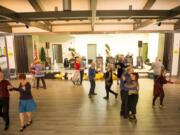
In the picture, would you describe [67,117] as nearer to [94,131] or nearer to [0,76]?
[94,131]

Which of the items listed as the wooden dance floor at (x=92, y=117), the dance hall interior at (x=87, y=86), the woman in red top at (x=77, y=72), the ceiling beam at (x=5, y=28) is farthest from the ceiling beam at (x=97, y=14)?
the ceiling beam at (x=5, y=28)

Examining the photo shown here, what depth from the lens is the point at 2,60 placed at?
9180 millimetres

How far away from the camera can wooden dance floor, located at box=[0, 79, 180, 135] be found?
3.98 meters

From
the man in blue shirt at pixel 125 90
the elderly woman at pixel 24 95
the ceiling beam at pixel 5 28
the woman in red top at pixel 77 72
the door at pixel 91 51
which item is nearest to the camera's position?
the elderly woman at pixel 24 95

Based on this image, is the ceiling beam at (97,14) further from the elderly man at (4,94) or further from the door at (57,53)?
the door at (57,53)

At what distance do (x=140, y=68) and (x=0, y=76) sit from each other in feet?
36.3

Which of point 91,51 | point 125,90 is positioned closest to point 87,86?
point 125,90

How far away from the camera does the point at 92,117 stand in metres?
4.64

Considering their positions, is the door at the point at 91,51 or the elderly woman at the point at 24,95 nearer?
the elderly woman at the point at 24,95

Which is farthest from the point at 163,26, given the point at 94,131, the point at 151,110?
the point at 94,131

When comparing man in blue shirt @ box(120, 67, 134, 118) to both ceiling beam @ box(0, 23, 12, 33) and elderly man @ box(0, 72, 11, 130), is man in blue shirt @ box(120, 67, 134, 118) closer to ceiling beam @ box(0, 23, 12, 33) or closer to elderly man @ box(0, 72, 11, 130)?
elderly man @ box(0, 72, 11, 130)

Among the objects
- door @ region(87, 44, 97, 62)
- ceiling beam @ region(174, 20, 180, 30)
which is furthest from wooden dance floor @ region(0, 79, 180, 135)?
door @ region(87, 44, 97, 62)

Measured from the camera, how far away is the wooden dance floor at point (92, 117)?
3.98 meters

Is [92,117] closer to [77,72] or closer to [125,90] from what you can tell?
[125,90]
